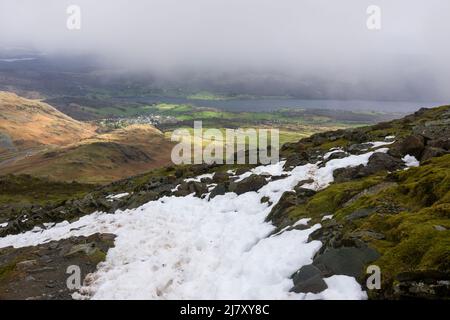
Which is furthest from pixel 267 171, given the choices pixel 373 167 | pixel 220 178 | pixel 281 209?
pixel 281 209

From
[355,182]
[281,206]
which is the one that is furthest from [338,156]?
[281,206]

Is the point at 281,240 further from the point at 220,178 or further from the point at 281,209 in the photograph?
the point at 220,178

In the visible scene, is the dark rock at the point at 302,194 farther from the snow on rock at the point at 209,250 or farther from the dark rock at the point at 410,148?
the dark rock at the point at 410,148

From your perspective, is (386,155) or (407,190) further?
(386,155)

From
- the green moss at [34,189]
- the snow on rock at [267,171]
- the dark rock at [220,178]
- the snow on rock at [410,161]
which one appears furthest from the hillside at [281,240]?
the green moss at [34,189]

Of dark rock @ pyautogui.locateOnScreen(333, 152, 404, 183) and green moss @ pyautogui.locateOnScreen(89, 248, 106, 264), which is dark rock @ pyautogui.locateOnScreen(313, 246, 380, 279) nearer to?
green moss @ pyautogui.locateOnScreen(89, 248, 106, 264)
